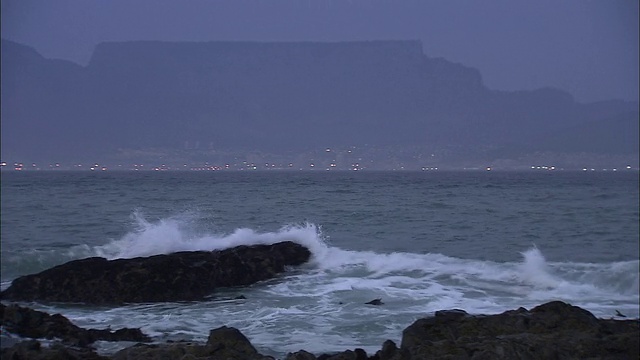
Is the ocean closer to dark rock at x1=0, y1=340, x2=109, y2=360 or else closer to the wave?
the wave

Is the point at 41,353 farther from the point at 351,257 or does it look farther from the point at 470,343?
the point at 351,257

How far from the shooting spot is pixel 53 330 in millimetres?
10750

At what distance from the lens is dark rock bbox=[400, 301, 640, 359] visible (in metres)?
7.85

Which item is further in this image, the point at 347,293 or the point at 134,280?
the point at 347,293

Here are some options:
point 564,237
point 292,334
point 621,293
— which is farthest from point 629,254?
point 292,334

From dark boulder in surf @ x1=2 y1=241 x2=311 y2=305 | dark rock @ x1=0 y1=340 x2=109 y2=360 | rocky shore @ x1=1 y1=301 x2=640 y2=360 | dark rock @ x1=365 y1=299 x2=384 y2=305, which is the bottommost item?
dark rock @ x1=0 y1=340 x2=109 y2=360

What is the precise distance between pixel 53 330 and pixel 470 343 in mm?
7152

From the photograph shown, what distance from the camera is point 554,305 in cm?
990

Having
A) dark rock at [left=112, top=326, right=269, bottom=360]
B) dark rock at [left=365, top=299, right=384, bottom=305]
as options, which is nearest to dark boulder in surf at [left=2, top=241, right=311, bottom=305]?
dark rock at [left=365, top=299, right=384, bottom=305]

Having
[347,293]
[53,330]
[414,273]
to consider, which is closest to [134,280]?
[53,330]

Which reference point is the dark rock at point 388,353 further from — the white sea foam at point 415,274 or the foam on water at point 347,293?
the white sea foam at point 415,274

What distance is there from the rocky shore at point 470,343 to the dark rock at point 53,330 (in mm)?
149

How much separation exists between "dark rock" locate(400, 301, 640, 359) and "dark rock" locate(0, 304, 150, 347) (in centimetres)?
489

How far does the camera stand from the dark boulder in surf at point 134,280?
47.2 ft
